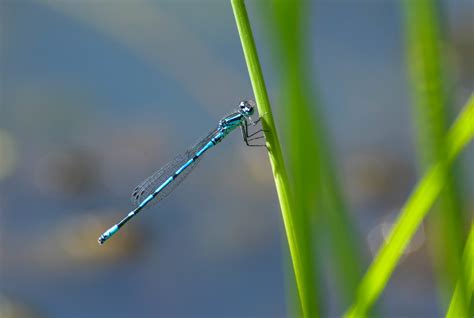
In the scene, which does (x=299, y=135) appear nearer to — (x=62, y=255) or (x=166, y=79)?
(x=62, y=255)

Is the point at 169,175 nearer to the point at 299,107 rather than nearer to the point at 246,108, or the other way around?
the point at 246,108

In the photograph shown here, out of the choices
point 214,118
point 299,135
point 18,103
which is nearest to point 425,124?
point 299,135

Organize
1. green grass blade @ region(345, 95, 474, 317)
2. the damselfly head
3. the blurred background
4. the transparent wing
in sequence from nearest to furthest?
green grass blade @ region(345, 95, 474, 317)
the damselfly head
the transparent wing
the blurred background

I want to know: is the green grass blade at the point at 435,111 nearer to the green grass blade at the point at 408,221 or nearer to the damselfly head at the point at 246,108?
the green grass blade at the point at 408,221

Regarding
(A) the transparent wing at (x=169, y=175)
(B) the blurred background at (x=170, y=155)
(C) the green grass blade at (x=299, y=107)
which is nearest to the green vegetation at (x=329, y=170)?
(C) the green grass blade at (x=299, y=107)

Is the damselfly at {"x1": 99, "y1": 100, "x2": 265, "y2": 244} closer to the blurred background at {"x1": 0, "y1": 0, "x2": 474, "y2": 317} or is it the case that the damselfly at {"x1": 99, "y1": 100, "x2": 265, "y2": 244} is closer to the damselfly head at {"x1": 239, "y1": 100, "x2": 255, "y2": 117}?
the damselfly head at {"x1": 239, "y1": 100, "x2": 255, "y2": 117}

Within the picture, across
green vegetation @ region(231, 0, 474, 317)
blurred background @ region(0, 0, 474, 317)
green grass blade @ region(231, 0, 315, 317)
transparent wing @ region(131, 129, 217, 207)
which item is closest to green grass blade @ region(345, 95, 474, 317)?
green vegetation @ region(231, 0, 474, 317)
